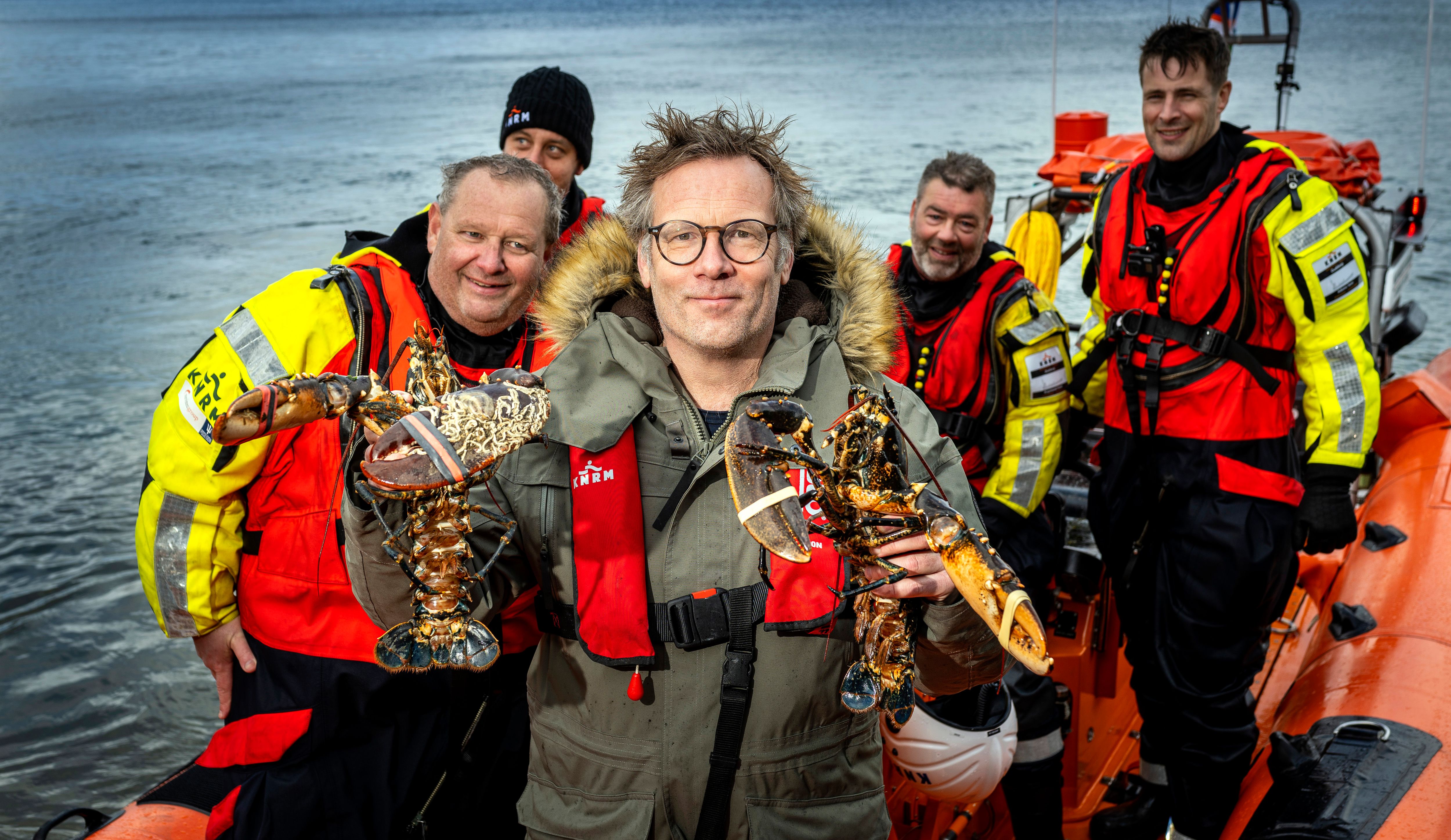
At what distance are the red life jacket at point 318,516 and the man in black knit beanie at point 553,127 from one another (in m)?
1.22

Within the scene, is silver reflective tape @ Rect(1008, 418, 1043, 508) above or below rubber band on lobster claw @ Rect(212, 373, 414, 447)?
below

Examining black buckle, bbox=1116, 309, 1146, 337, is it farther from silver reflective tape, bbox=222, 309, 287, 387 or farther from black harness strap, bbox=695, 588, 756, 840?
silver reflective tape, bbox=222, 309, 287, 387

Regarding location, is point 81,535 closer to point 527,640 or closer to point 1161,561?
point 527,640

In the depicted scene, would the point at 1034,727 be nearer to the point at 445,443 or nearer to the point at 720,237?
the point at 720,237

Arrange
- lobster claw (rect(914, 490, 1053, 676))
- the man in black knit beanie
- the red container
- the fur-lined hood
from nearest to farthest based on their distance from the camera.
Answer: lobster claw (rect(914, 490, 1053, 676))
the fur-lined hood
the man in black knit beanie
the red container

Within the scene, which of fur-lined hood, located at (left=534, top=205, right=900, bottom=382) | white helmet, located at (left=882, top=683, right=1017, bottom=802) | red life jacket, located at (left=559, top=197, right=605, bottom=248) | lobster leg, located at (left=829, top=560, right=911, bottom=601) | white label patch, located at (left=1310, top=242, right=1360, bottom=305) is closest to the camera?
lobster leg, located at (left=829, top=560, right=911, bottom=601)

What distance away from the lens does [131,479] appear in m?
9.17

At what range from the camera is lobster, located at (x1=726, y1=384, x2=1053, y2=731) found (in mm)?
1380

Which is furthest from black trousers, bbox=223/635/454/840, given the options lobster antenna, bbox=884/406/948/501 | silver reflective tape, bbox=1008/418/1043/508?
silver reflective tape, bbox=1008/418/1043/508

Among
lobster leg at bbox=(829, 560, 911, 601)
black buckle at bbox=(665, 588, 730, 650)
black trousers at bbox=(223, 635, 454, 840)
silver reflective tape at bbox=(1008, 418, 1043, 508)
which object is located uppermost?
lobster leg at bbox=(829, 560, 911, 601)

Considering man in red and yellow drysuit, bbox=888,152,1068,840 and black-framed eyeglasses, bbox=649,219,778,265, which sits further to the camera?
man in red and yellow drysuit, bbox=888,152,1068,840

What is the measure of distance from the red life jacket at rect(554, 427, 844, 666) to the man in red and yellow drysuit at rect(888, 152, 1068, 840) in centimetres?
161

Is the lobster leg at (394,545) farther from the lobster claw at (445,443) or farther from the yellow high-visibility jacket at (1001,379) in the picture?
the yellow high-visibility jacket at (1001,379)

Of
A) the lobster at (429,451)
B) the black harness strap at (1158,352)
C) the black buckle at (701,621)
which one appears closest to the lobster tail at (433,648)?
the lobster at (429,451)
